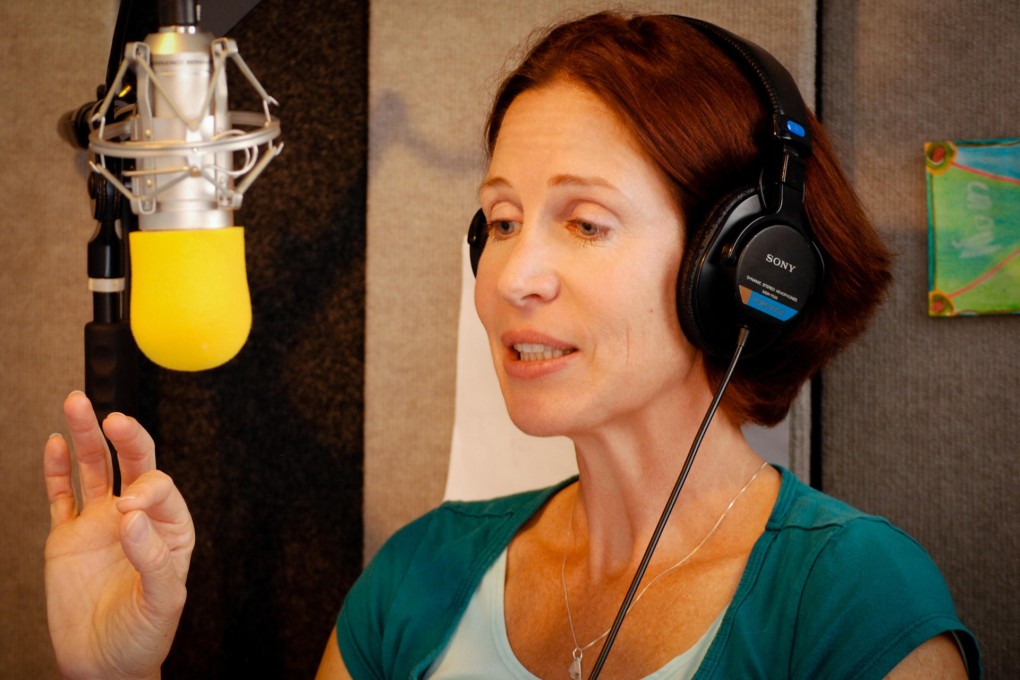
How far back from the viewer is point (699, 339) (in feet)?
2.69

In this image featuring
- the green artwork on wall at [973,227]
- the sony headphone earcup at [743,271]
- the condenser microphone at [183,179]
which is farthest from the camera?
the green artwork on wall at [973,227]

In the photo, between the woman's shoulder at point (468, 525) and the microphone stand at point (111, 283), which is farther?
the woman's shoulder at point (468, 525)

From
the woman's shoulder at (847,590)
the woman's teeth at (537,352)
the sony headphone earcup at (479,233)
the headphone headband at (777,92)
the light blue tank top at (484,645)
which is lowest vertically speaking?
the light blue tank top at (484,645)

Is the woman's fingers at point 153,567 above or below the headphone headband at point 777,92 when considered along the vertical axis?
below

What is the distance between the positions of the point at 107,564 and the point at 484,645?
1.20ft

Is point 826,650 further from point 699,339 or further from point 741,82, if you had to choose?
point 741,82

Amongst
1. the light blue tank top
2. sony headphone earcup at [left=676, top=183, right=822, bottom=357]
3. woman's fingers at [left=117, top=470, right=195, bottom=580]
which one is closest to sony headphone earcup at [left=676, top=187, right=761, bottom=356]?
sony headphone earcup at [left=676, top=183, right=822, bottom=357]

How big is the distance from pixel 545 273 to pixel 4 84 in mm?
825

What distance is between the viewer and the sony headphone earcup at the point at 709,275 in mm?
796

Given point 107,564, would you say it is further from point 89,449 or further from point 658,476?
point 658,476

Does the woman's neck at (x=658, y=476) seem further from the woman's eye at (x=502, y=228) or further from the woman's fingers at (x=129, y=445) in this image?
the woman's fingers at (x=129, y=445)

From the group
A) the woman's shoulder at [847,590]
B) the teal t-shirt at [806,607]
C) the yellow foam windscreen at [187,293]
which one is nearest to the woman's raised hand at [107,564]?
the yellow foam windscreen at [187,293]

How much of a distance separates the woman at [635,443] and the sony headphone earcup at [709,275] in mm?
11

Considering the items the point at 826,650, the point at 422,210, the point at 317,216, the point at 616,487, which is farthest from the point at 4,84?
the point at 826,650
